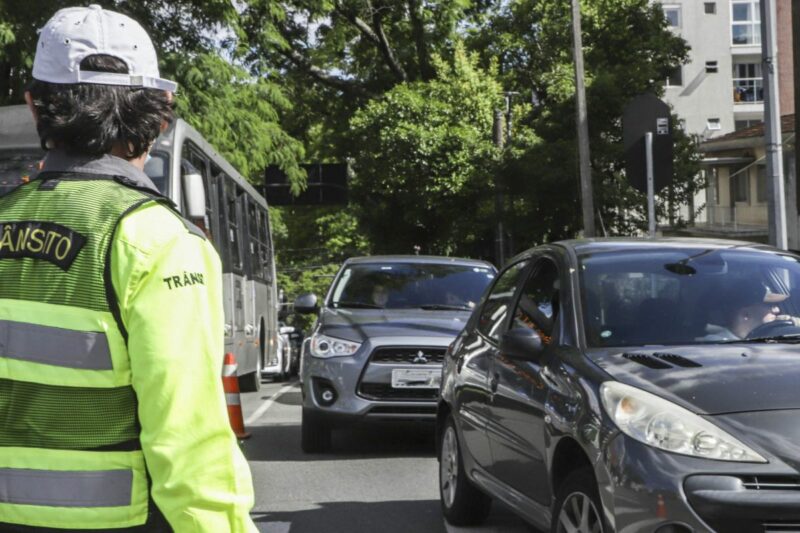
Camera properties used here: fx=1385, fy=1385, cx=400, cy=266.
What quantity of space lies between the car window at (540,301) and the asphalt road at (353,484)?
133 cm

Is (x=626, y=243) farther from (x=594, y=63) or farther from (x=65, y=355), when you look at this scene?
(x=594, y=63)

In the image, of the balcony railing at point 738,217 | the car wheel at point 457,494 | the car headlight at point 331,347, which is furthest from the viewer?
the balcony railing at point 738,217

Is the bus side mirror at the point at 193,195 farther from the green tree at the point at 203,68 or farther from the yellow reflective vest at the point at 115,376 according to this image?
the yellow reflective vest at the point at 115,376

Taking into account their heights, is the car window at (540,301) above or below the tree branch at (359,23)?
below

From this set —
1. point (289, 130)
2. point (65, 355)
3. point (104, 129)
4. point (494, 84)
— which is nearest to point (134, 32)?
point (104, 129)

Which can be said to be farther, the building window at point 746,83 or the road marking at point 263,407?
the building window at point 746,83

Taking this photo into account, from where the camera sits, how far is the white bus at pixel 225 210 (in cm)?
1289

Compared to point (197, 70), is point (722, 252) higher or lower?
lower

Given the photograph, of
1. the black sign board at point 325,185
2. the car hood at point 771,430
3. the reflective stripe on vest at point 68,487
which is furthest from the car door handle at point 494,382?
the black sign board at point 325,185

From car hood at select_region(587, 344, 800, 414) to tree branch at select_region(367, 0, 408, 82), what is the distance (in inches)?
1286

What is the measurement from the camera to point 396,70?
40.5m

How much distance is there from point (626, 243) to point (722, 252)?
Result: 0.47 m

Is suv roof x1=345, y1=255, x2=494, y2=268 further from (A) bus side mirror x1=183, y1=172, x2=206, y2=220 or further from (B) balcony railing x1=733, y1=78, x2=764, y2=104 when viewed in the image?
(B) balcony railing x1=733, y1=78, x2=764, y2=104

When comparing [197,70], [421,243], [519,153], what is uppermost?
[197,70]
